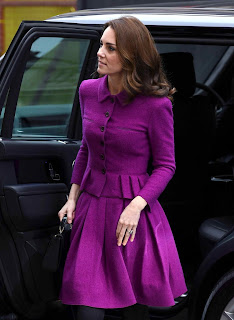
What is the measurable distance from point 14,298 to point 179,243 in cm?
124

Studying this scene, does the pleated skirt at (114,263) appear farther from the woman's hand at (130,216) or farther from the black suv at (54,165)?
the black suv at (54,165)

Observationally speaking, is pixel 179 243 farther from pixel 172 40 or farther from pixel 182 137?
pixel 172 40

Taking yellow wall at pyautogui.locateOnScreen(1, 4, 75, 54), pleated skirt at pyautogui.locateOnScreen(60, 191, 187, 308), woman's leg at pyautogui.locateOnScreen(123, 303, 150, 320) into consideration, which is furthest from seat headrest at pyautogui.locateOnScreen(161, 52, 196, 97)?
yellow wall at pyautogui.locateOnScreen(1, 4, 75, 54)

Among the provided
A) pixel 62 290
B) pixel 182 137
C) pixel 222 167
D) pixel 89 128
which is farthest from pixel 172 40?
pixel 222 167

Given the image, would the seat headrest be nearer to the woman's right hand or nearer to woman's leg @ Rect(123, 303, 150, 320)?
the woman's right hand

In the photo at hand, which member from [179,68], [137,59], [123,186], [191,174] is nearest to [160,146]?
[123,186]

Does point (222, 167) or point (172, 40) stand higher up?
point (172, 40)

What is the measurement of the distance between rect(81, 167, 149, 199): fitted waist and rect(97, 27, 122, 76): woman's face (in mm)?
420

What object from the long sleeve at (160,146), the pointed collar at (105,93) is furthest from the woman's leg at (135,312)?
the pointed collar at (105,93)

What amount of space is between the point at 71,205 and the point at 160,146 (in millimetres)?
490

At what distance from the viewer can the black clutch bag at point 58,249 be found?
3.27 metres

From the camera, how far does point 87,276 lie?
121 inches

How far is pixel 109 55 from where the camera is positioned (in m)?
2.96

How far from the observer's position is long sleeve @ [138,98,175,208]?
2984mm
